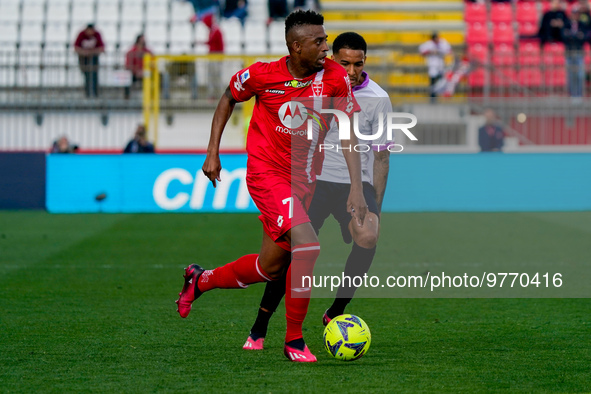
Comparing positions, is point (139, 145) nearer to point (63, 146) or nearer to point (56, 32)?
point (63, 146)

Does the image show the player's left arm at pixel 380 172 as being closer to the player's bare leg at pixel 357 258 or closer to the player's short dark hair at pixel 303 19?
the player's bare leg at pixel 357 258

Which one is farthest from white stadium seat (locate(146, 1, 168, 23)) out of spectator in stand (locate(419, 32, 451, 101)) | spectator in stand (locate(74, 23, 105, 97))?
spectator in stand (locate(419, 32, 451, 101))

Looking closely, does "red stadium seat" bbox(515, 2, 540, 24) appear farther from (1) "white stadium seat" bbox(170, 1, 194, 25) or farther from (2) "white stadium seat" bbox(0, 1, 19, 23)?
(2) "white stadium seat" bbox(0, 1, 19, 23)

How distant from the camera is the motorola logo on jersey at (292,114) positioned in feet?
17.0

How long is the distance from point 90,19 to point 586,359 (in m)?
20.3

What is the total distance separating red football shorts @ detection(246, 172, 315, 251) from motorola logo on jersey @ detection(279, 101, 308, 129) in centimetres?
31

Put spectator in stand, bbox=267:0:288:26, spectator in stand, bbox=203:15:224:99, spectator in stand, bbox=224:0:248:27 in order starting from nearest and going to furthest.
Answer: spectator in stand, bbox=203:15:224:99
spectator in stand, bbox=267:0:288:26
spectator in stand, bbox=224:0:248:27

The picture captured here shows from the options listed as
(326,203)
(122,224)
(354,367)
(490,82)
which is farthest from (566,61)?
(354,367)

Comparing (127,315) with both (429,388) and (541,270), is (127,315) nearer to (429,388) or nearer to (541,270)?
(429,388)

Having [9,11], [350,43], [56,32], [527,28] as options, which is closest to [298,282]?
[350,43]

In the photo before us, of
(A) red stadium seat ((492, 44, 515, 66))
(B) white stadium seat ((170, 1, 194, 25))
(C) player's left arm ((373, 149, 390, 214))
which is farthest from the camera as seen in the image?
(B) white stadium seat ((170, 1, 194, 25))

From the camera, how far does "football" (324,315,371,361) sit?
16.7 ft

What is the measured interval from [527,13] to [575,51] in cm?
502

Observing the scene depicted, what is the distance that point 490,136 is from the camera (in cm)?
1705
